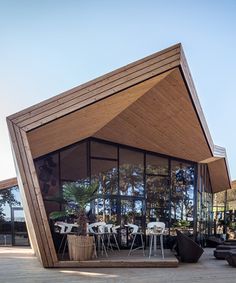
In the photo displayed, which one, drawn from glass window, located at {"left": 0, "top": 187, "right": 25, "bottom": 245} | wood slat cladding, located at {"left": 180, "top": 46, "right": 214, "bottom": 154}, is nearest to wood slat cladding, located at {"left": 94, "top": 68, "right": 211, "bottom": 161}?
wood slat cladding, located at {"left": 180, "top": 46, "right": 214, "bottom": 154}

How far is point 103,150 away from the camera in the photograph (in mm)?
12703

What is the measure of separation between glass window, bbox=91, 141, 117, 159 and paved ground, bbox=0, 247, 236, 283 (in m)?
4.58

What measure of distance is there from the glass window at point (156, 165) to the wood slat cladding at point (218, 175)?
10.4ft

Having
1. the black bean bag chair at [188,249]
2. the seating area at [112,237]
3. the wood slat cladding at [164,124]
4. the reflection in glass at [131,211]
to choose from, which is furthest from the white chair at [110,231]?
the wood slat cladding at [164,124]

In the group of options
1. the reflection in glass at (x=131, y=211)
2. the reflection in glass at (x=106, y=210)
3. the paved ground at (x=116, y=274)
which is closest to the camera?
the paved ground at (x=116, y=274)

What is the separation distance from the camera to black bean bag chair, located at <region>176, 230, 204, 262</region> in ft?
31.5

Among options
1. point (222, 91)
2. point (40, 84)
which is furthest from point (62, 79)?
point (222, 91)

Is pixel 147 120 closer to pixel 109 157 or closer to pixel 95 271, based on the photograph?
pixel 109 157

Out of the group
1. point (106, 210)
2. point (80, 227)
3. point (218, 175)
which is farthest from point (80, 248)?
point (218, 175)

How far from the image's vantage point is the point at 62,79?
13062 mm

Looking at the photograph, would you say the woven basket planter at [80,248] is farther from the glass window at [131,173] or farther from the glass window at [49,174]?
the glass window at [131,173]

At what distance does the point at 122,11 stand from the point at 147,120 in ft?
10.5

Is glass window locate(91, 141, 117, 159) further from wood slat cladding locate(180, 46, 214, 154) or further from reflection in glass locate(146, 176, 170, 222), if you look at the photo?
wood slat cladding locate(180, 46, 214, 154)

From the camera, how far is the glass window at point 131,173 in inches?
507
